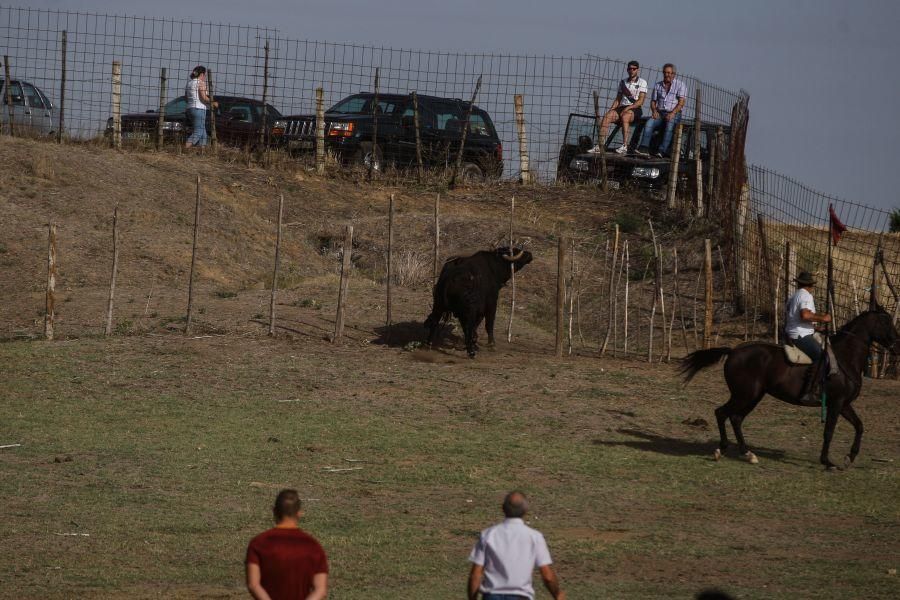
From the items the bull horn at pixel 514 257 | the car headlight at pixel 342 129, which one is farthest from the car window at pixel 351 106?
the bull horn at pixel 514 257

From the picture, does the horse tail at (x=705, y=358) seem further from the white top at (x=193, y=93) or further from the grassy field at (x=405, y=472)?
the white top at (x=193, y=93)

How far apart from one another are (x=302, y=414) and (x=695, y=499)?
5002 millimetres

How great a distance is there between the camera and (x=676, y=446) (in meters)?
13.8

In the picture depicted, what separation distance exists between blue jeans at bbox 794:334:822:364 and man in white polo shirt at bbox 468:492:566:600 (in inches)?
288

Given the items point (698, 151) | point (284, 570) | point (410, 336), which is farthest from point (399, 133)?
point (284, 570)

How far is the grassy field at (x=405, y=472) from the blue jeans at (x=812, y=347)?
1.10 metres

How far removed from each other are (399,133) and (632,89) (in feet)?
17.6

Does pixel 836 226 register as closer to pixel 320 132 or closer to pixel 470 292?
pixel 470 292

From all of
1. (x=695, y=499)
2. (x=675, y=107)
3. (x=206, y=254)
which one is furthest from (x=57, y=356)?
(x=675, y=107)

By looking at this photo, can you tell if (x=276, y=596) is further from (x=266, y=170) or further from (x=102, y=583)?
(x=266, y=170)

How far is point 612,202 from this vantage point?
28.0 meters

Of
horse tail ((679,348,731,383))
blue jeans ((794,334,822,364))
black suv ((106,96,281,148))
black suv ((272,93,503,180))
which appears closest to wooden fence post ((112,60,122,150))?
black suv ((106,96,281,148))

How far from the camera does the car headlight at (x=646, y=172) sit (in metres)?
27.5

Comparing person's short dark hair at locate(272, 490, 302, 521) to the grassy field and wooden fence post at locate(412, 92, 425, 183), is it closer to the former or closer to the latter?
the grassy field
